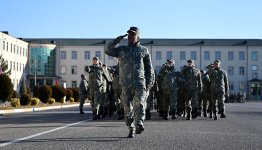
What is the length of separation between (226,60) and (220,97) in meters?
80.9

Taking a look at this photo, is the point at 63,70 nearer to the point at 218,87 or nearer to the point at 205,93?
the point at 205,93

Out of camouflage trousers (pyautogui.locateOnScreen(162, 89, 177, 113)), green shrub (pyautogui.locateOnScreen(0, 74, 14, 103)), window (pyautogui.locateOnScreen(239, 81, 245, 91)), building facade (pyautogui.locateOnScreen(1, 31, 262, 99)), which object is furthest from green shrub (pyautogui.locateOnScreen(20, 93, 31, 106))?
window (pyautogui.locateOnScreen(239, 81, 245, 91))

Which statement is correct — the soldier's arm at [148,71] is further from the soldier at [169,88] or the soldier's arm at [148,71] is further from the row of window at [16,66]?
the row of window at [16,66]

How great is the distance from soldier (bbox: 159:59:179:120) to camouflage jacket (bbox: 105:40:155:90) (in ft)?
21.7

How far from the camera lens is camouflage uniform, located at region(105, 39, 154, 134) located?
8734 millimetres

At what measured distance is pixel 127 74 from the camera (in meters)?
8.83

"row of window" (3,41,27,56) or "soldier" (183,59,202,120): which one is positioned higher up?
"row of window" (3,41,27,56)

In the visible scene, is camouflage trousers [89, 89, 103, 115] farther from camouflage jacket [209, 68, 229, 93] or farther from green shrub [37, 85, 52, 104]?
green shrub [37, 85, 52, 104]

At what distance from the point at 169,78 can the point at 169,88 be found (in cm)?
33

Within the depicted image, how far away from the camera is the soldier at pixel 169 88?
1556cm

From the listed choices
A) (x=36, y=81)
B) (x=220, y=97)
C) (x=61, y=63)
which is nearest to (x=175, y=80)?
(x=220, y=97)

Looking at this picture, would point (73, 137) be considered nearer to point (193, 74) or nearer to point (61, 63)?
point (193, 74)

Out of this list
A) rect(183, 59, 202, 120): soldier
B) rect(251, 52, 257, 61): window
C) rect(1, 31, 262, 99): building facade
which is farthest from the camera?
rect(251, 52, 257, 61): window

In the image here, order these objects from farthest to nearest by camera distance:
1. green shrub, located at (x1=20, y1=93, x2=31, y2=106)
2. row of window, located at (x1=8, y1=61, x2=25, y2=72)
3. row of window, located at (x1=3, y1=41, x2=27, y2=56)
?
row of window, located at (x1=8, y1=61, x2=25, y2=72), row of window, located at (x1=3, y1=41, x2=27, y2=56), green shrub, located at (x1=20, y1=93, x2=31, y2=106)
